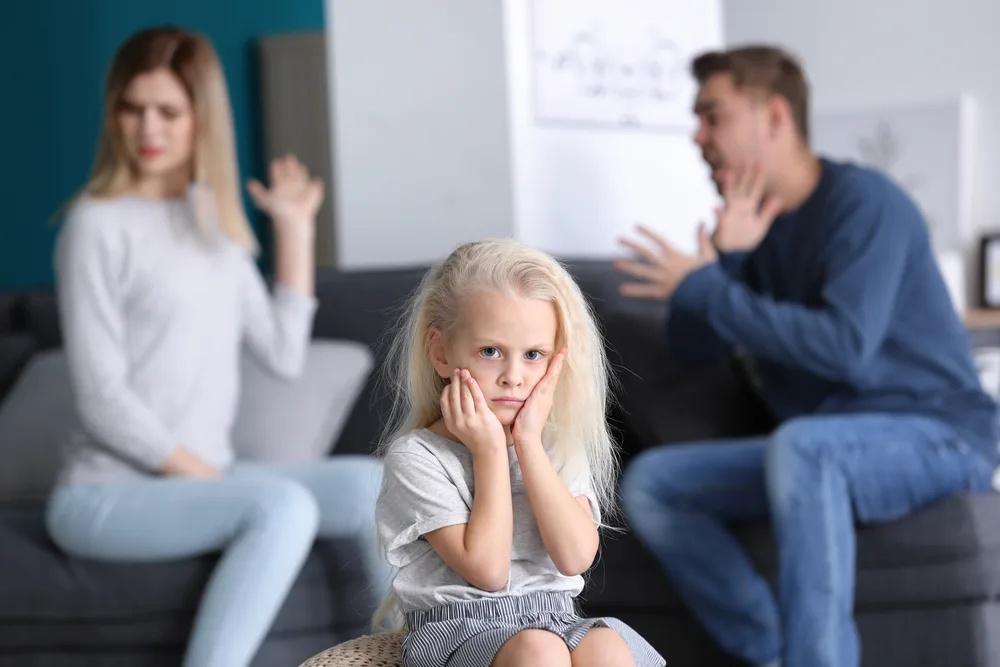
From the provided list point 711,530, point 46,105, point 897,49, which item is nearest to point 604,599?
point 711,530

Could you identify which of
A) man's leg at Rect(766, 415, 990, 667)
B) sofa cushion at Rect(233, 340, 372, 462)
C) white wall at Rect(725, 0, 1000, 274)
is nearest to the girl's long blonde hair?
man's leg at Rect(766, 415, 990, 667)

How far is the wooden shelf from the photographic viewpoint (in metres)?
4.17

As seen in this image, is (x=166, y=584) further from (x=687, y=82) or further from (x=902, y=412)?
(x=687, y=82)

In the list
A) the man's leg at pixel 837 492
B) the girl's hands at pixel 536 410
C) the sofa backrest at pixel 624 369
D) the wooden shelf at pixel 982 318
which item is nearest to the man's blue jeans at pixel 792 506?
the man's leg at pixel 837 492

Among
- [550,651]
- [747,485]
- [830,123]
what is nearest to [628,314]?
[747,485]

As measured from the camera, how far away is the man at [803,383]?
1.92 metres

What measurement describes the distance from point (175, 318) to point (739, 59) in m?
1.16

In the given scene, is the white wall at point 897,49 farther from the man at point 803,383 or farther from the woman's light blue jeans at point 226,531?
the woman's light blue jeans at point 226,531

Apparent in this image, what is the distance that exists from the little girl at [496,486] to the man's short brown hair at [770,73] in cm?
123

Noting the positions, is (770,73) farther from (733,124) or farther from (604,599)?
(604,599)

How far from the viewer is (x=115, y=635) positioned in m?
1.98

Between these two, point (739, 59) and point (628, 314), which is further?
point (628, 314)

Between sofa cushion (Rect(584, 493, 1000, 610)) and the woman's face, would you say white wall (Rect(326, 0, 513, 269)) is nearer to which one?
the woman's face

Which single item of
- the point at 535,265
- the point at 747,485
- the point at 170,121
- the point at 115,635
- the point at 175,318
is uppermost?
the point at 170,121
